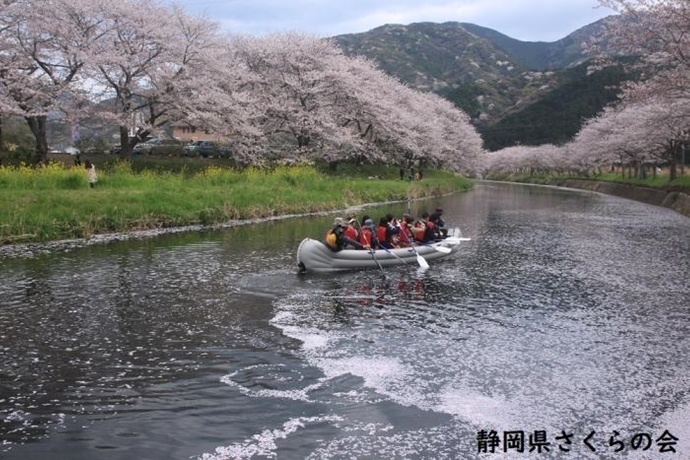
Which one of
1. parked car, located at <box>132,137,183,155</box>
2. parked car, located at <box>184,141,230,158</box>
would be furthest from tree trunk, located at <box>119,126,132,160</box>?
parked car, located at <box>184,141,230,158</box>

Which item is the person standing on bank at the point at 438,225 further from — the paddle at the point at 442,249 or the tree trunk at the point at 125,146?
the tree trunk at the point at 125,146

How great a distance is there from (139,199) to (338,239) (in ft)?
36.3

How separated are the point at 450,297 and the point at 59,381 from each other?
26.8 ft

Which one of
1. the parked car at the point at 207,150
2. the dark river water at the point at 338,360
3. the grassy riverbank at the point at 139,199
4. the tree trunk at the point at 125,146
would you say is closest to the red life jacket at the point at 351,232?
the dark river water at the point at 338,360

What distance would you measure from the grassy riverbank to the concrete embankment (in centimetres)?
1980

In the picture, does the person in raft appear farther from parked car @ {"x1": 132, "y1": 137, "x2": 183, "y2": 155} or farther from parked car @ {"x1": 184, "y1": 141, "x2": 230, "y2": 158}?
parked car @ {"x1": 132, "y1": 137, "x2": 183, "y2": 155}

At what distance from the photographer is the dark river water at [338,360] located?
255 inches

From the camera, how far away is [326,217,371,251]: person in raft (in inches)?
611

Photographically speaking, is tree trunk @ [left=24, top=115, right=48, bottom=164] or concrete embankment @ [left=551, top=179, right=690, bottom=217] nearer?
tree trunk @ [left=24, top=115, right=48, bottom=164]

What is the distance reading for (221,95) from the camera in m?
35.3

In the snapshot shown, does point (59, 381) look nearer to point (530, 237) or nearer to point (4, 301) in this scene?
point (4, 301)

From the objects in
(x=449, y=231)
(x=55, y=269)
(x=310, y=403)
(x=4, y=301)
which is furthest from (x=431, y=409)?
(x=449, y=231)

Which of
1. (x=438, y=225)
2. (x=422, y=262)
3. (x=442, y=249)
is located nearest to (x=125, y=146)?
(x=438, y=225)

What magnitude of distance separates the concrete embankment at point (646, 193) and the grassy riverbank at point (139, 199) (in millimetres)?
19801
